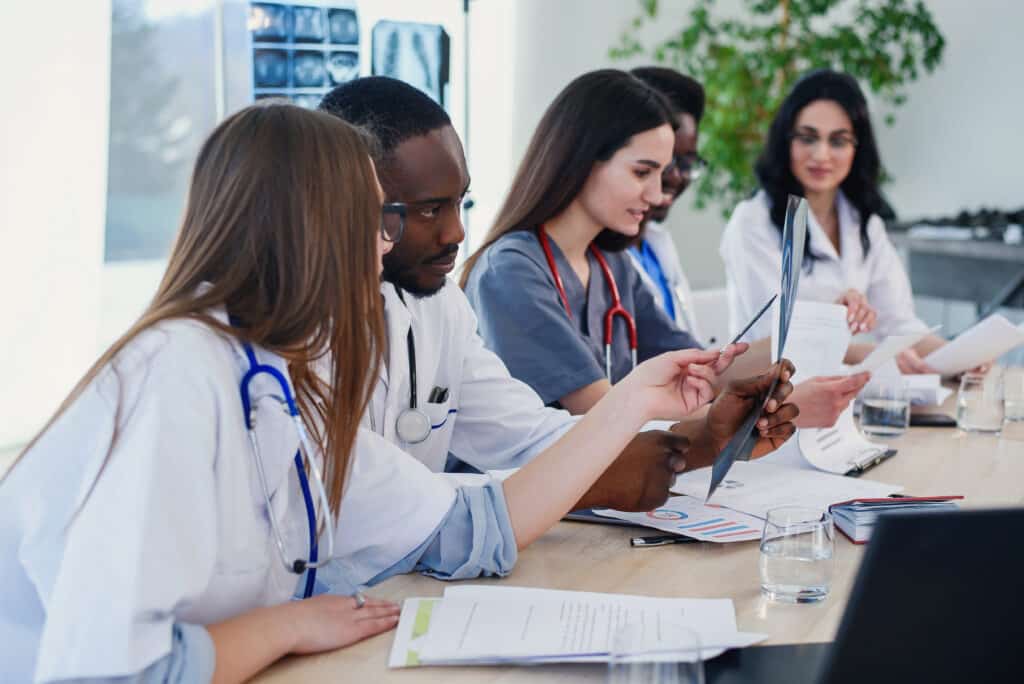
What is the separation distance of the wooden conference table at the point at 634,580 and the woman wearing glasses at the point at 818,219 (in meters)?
1.20

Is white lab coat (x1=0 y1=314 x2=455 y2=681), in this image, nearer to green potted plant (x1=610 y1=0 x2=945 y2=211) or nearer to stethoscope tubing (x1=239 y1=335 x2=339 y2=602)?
stethoscope tubing (x1=239 y1=335 x2=339 y2=602)

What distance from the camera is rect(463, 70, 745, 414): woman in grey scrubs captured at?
6.50ft

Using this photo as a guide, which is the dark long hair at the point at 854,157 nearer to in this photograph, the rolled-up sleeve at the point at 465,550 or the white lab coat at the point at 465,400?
the white lab coat at the point at 465,400

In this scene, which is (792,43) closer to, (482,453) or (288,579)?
(482,453)

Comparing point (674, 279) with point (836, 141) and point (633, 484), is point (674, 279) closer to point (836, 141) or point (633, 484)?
point (836, 141)

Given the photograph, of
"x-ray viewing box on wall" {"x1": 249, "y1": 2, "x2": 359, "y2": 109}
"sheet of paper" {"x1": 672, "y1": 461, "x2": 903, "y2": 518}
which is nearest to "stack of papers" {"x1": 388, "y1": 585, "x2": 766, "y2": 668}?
"sheet of paper" {"x1": 672, "y1": 461, "x2": 903, "y2": 518}

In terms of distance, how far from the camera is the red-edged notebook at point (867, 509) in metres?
1.42

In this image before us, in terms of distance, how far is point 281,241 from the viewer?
1.05 m

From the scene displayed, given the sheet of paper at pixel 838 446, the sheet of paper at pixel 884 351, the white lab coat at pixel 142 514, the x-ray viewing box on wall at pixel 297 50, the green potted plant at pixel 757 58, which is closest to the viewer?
the white lab coat at pixel 142 514

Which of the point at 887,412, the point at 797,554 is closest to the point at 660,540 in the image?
the point at 797,554

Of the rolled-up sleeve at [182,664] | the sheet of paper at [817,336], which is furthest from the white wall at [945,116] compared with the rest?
the rolled-up sleeve at [182,664]

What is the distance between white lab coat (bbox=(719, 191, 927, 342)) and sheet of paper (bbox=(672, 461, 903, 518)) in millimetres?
1198

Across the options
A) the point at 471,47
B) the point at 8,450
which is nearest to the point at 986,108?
the point at 471,47

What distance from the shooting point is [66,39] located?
288 cm
